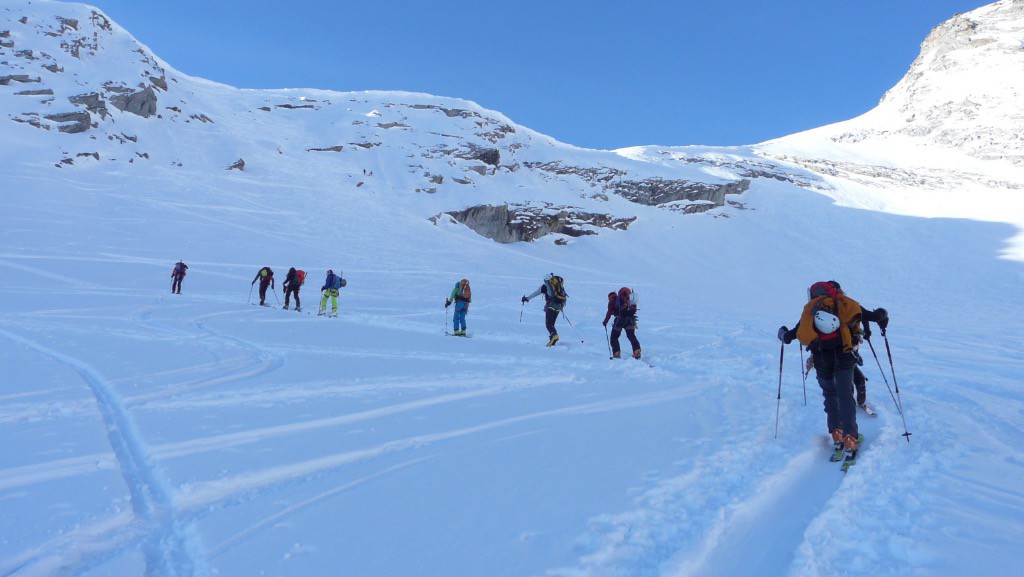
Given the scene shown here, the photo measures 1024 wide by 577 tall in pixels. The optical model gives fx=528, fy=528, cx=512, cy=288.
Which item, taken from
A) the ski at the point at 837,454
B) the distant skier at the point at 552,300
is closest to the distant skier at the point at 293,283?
the distant skier at the point at 552,300

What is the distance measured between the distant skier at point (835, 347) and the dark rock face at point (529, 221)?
1294 inches

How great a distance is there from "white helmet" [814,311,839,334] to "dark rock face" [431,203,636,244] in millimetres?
33034

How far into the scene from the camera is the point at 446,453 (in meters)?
4.00

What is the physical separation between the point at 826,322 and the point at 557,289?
256 inches

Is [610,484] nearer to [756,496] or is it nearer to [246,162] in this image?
[756,496]

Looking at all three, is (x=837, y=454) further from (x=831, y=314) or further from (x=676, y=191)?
(x=676, y=191)

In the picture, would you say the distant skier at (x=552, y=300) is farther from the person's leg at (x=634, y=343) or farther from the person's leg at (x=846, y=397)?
the person's leg at (x=846, y=397)

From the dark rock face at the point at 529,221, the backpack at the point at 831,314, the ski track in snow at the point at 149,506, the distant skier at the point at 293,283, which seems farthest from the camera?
the dark rock face at the point at 529,221

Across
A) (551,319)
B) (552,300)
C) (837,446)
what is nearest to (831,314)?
(837,446)

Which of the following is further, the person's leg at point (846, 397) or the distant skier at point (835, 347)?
the distant skier at point (835, 347)

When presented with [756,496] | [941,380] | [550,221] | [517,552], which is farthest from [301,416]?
[550,221]

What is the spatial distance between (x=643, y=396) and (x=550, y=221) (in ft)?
114

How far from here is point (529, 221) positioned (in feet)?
131

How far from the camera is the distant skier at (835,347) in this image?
4.59 metres
